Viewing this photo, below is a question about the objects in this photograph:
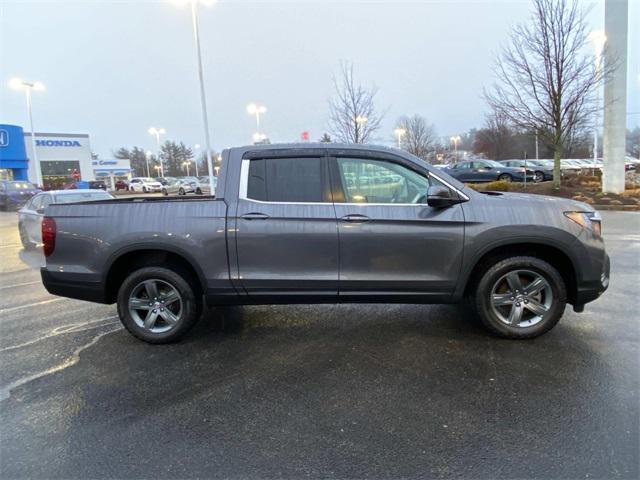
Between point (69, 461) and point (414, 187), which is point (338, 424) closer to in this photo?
point (69, 461)

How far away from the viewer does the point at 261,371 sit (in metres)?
3.70

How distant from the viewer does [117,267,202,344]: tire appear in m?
4.21

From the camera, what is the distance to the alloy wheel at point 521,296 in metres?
4.09

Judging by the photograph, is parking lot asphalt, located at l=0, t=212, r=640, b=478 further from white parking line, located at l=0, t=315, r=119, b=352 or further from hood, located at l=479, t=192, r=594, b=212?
hood, located at l=479, t=192, r=594, b=212

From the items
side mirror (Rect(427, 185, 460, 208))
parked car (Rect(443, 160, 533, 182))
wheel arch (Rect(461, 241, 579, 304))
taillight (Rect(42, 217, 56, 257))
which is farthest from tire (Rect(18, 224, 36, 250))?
parked car (Rect(443, 160, 533, 182))

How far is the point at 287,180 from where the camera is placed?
411 centimetres

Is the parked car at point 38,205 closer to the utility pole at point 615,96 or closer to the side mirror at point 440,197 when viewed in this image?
the side mirror at point 440,197

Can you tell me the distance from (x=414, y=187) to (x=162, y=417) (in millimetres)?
2839

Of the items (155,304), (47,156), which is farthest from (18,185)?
(47,156)

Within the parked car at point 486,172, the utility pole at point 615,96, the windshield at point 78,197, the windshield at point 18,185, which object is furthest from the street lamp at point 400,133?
the windshield at point 78,197

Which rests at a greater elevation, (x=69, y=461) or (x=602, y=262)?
(x=602, y=262)

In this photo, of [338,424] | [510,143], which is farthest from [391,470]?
[510,143]

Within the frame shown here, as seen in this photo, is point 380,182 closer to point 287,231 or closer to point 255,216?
point 287,231

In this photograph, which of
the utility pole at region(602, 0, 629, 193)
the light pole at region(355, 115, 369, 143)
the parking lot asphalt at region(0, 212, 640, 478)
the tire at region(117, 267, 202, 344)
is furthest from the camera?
the light pole at region(355, 115, 369, 143)
